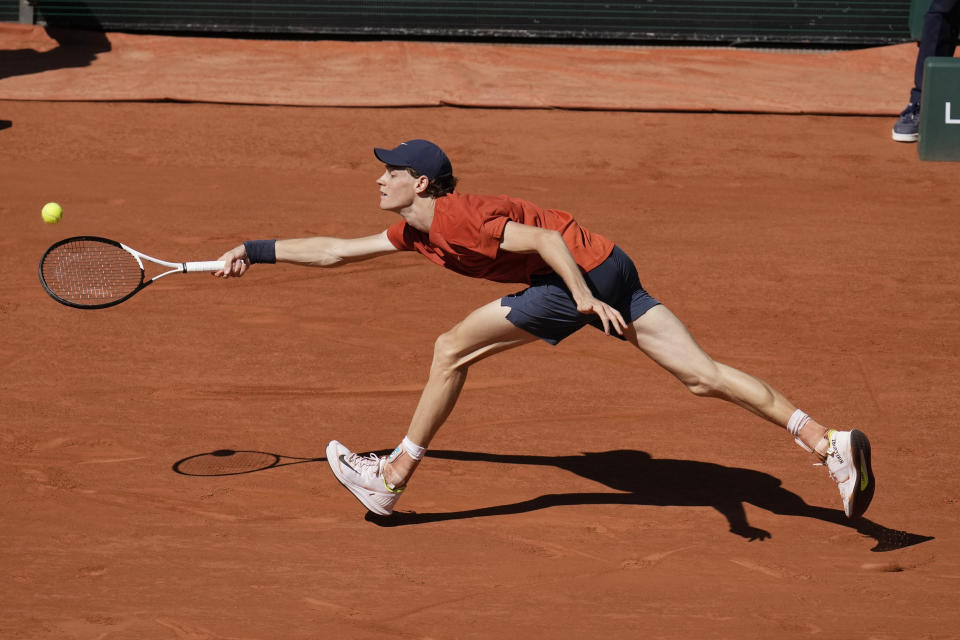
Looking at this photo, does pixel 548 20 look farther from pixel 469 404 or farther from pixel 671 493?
pixel 671 493

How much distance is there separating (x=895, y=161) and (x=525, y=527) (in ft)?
25.1

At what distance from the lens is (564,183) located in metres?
11.2

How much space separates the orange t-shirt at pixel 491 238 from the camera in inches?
205

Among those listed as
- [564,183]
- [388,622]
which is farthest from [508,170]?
[388,622]

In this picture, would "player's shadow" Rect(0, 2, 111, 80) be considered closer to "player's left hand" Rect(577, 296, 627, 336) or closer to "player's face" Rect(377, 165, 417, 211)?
"player's face" Rect(377, 165, 417, 211)

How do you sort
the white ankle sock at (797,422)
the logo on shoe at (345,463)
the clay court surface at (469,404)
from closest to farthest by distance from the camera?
the clay court surface at (469,404)
the white ankle sock at (797,422)
the logo on shoe at (345,463)

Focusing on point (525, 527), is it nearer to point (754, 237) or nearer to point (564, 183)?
point (754, 237)

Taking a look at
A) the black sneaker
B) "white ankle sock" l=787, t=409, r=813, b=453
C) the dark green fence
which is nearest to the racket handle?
"white ankle sock" l=787, t=409, r=813, b=453

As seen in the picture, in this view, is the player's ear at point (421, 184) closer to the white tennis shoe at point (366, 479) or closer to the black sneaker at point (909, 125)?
the white tennis shoe at point (366, 479)

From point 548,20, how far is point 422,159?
10.5m

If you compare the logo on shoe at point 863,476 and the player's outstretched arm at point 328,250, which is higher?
the player's outstretched arm at point 328,250

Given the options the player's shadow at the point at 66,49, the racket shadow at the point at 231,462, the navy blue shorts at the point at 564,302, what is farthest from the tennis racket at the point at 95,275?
the player's shadow at the point at 66,49

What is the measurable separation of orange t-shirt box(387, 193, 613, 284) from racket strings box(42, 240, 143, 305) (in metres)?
1.87

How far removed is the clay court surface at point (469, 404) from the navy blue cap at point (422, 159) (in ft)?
5.46
